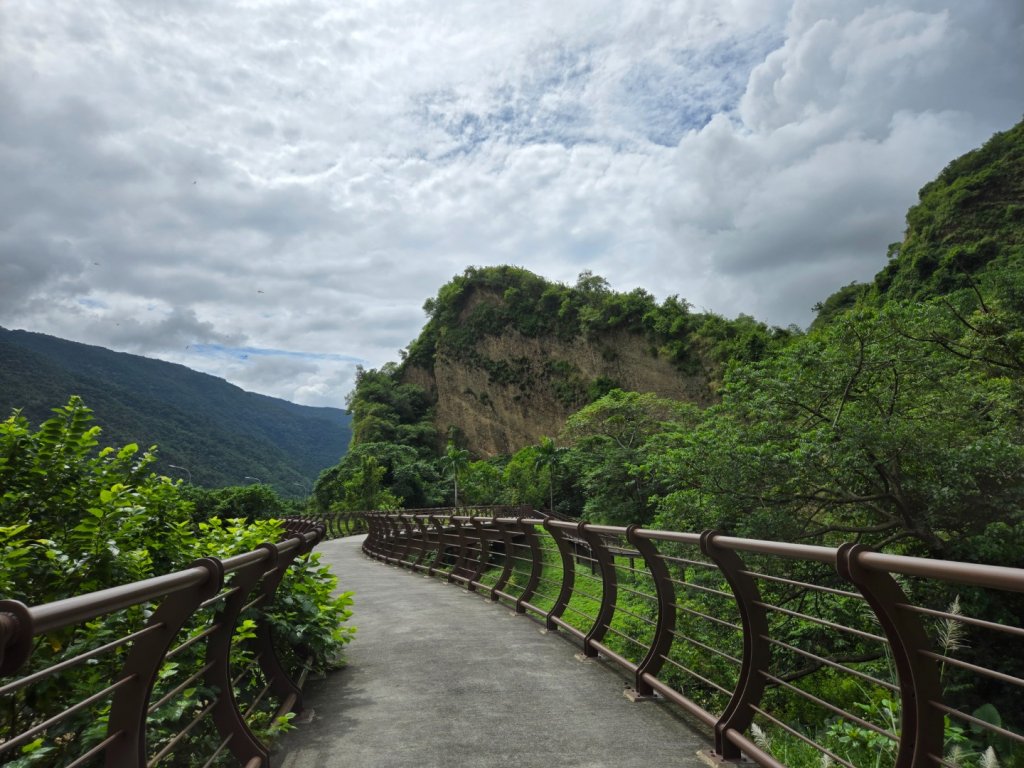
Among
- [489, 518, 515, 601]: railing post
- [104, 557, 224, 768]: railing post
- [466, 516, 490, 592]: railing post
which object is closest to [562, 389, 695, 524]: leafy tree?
[466, 516, 490, 592]: railing post

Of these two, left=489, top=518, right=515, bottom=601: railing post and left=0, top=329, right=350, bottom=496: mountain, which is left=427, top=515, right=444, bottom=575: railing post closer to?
left=489, top=518, right=515, bottom=601: railing post

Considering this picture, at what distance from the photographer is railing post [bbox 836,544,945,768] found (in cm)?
235

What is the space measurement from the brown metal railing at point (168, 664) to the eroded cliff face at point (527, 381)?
59221mm

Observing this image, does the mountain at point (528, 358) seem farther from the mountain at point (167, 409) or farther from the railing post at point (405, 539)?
the railing post at point (405, 539)

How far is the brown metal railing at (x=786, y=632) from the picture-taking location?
2.37m

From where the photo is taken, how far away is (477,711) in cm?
451

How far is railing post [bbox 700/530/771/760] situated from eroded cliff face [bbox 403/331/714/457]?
5940cm

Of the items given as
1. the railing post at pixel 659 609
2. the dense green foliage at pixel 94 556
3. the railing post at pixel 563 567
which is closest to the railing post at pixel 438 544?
the railing post at pixel 563 567

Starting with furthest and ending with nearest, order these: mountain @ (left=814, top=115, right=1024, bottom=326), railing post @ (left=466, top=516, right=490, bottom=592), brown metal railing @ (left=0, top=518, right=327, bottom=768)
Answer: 1. mountain @ (left=814, top=115, right=1024, bottom=326)
2. railing post @ (left=466, top=516, right=490, bottom=592)
3. brown metal railing @ (left=0, top=518, right=327, bottom=768)

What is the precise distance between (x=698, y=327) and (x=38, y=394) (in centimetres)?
7122

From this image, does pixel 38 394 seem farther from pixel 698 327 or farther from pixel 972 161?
pixel 972 161

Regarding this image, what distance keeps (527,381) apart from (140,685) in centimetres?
7576

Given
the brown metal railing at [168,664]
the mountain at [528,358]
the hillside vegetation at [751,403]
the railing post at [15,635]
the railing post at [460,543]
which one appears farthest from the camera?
the mountain at [528,358]

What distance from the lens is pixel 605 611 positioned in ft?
19.1
